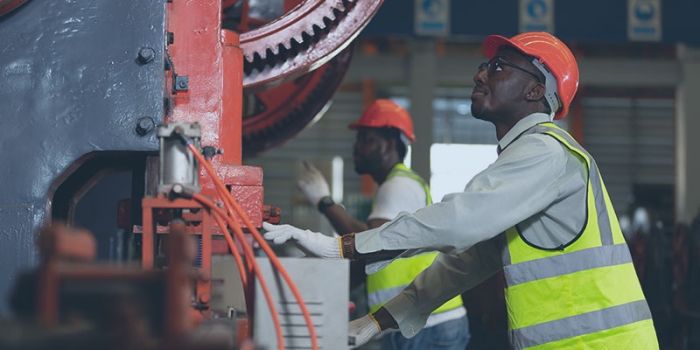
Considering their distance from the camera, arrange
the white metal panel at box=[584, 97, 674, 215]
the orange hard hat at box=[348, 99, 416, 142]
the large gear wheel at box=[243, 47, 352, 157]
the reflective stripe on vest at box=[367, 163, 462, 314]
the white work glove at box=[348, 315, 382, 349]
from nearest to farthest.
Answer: the white work glove at box=[348, 315, 382, 349] → the reflective stripe on vest at box=[367, 163, 462, 314] → the large gear wheel at box=[243, 47, 352, 157] → the orange hard hat at box=[348, 99, 416, 142] → the white metal panel at box=[584, 97, 674, 215]

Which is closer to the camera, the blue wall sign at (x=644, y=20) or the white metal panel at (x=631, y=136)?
the blue wall sign at (x=644, y=20)

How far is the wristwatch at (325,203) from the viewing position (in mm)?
4641

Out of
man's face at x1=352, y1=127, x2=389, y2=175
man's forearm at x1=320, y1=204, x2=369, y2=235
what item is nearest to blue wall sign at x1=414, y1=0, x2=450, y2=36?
man's face at x1=352, y1=127, x2=389, y2=175

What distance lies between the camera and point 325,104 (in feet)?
14.1

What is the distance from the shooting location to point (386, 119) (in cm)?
483

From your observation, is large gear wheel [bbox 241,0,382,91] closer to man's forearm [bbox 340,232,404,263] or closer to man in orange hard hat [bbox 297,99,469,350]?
man's forearm [bbox 340,232,404,263]

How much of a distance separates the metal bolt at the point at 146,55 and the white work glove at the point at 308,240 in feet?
1.74

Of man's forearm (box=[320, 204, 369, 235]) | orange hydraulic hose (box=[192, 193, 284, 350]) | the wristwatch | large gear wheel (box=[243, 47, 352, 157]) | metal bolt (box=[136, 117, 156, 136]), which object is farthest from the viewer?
the wristwatch

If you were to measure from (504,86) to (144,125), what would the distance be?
115cm

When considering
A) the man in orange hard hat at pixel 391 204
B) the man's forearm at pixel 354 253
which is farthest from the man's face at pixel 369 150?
the man's forearm at pixel 354 253

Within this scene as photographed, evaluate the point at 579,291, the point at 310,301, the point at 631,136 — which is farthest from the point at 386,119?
the point at 631,136

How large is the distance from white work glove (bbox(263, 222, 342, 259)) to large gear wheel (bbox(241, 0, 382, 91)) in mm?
659

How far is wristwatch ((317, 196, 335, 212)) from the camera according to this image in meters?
4.64

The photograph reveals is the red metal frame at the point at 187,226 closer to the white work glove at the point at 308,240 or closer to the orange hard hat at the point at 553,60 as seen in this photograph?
the white work glove at the point at 308,240
